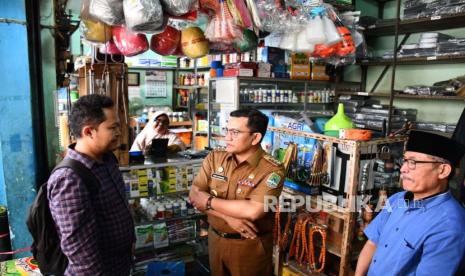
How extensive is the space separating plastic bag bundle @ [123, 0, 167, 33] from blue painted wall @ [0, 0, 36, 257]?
1948 mm

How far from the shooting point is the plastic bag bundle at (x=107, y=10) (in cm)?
192

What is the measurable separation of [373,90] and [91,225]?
460 cm

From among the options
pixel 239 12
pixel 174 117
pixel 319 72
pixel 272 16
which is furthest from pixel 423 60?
pixel 174 117

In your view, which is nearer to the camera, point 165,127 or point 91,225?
point 91,225

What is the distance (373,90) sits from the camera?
5.07m

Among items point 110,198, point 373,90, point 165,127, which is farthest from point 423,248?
point 373,90

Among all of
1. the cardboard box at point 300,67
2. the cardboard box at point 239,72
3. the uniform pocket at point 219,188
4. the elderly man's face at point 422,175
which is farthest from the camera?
the cardboard box at point 300,67

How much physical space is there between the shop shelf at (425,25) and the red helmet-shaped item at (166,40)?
2981mm

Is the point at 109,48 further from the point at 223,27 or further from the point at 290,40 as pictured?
the point at 290,40

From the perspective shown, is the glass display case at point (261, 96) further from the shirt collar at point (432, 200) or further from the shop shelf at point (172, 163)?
the shirt collar at point (432, 200)

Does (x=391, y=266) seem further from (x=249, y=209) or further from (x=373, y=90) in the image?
(x=373, y=90)

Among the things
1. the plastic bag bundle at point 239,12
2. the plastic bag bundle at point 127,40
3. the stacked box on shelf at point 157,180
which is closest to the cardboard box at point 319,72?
the stacked box on shelf at point 157,180

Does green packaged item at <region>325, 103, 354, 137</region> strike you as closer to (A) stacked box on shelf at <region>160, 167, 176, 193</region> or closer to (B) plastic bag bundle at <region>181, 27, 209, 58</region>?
(B) plastic bag bundle at <region>181, 27, 209, 58</region>

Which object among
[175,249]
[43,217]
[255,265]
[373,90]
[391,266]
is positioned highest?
[373,90]
